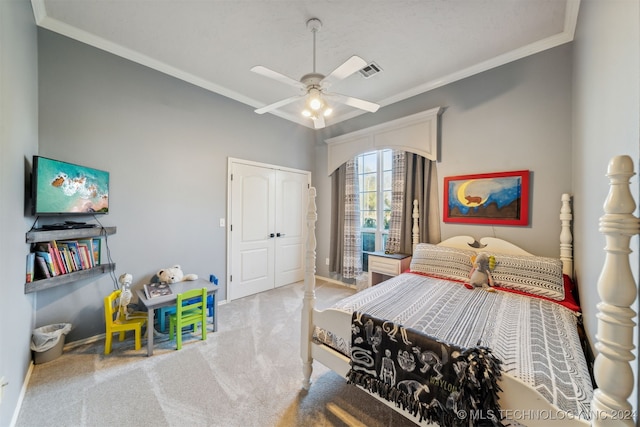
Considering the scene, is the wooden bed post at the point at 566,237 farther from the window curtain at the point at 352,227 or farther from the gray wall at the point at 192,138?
the window curtain at the point at 352,227

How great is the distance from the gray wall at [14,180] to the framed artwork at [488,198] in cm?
374

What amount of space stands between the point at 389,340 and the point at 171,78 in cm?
348

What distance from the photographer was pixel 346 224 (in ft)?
13.1

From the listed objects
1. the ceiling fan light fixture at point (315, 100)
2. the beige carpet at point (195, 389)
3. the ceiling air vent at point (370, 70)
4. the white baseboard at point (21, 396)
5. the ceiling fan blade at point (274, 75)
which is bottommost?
the beige carpet at point (195, 389)

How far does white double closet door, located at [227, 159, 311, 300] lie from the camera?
136 inches

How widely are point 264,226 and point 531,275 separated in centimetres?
324

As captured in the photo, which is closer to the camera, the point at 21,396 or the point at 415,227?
the point at 21,396

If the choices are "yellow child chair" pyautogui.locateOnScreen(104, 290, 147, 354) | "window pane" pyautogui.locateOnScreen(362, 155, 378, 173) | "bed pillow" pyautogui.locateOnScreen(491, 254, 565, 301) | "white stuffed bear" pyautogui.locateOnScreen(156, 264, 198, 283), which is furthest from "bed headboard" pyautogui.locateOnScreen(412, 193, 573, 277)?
"yellow child chair" pyautogui.locateOnScreen(104, 290, 147, 354)

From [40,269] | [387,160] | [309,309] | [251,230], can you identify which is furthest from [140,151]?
[387,160]

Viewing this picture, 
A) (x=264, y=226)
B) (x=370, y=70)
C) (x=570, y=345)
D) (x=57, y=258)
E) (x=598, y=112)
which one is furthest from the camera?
(x=264, y=226)

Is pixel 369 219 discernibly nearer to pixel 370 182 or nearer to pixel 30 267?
pixel 370 182

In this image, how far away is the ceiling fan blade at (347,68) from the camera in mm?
1696

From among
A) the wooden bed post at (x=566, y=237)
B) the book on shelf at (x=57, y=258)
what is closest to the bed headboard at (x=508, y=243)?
the wooden bed post at (x=566, y=237)

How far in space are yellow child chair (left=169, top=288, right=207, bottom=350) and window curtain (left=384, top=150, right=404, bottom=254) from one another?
2461 millimetres
